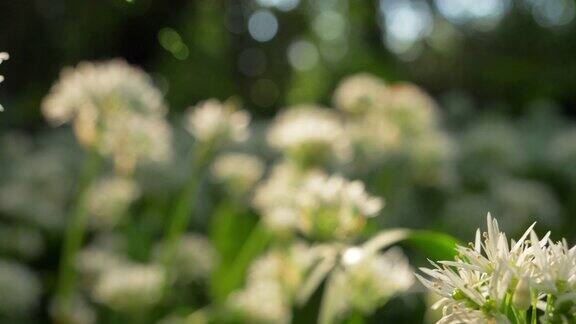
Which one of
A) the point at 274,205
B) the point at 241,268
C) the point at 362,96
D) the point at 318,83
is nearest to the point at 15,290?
the point at 241,268

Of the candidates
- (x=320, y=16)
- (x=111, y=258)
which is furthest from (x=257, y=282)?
(x=320, y=16)

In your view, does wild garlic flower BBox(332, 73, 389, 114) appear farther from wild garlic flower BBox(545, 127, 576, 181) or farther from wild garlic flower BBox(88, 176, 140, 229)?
wild garlic flower BBox(545, 127, 576, 181)

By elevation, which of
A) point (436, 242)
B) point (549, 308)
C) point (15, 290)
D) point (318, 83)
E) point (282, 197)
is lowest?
point (549, 308)

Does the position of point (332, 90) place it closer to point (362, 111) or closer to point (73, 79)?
point (362, 111)

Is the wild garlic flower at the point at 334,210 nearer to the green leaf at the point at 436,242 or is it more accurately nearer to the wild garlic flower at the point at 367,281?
the wild garlic flower at the point at 367,281

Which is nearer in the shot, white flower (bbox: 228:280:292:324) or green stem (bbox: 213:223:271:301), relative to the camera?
white flower (bbox: 228:280:292:324)

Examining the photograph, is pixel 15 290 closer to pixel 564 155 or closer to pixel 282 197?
pixel 282 197

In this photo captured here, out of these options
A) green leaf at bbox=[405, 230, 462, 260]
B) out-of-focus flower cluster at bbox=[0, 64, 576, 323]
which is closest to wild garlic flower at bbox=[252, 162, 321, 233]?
out-of-focus flower cluster at bbox=[0, 64, 576, 323]
